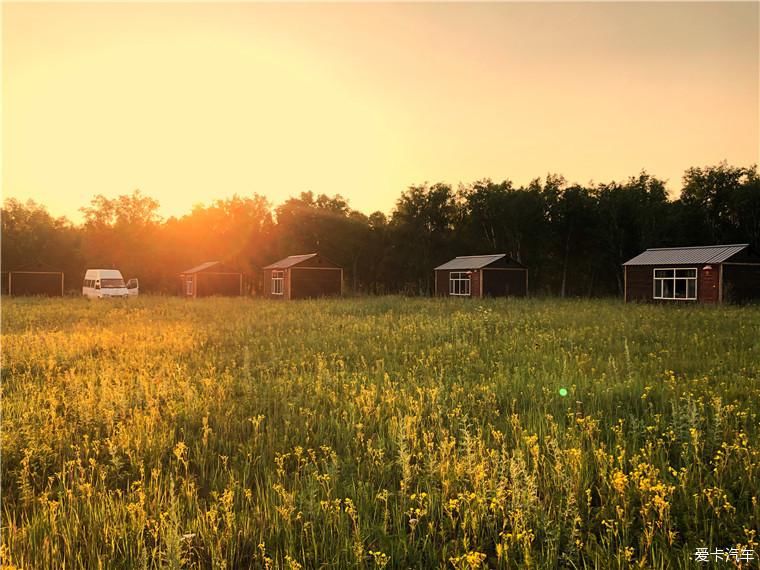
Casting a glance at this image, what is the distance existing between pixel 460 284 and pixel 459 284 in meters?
0.20

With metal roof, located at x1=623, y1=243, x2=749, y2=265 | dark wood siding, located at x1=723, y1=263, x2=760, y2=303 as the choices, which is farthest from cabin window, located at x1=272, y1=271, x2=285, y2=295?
dark wood siding, located at x1=723, y1=263, x2=760, y2=303

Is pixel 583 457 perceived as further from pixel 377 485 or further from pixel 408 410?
pixel 408 410

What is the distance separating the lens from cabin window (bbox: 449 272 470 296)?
4731 cm

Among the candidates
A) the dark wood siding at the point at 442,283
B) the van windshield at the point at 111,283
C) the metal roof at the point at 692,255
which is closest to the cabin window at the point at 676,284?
the metal roof at the point at 692,255

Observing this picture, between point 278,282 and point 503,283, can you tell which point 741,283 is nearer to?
point 503,283

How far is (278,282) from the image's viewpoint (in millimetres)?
48375

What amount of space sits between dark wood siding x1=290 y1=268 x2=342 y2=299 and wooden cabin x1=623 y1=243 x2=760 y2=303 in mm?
23390

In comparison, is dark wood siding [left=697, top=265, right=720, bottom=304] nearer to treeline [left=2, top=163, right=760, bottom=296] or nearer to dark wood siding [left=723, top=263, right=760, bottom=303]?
dark wood siding [left=723, top=263, right=760, bottom=303]

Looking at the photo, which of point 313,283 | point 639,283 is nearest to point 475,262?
point 639,283

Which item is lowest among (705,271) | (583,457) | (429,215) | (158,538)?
(158,538)

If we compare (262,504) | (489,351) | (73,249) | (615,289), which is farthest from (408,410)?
(73,249)

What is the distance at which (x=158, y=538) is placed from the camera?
14.1 ft

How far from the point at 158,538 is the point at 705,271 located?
120ft

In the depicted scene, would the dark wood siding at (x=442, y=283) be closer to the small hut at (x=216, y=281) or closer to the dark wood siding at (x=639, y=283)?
the dark wood siding at (x=639, y=283)
